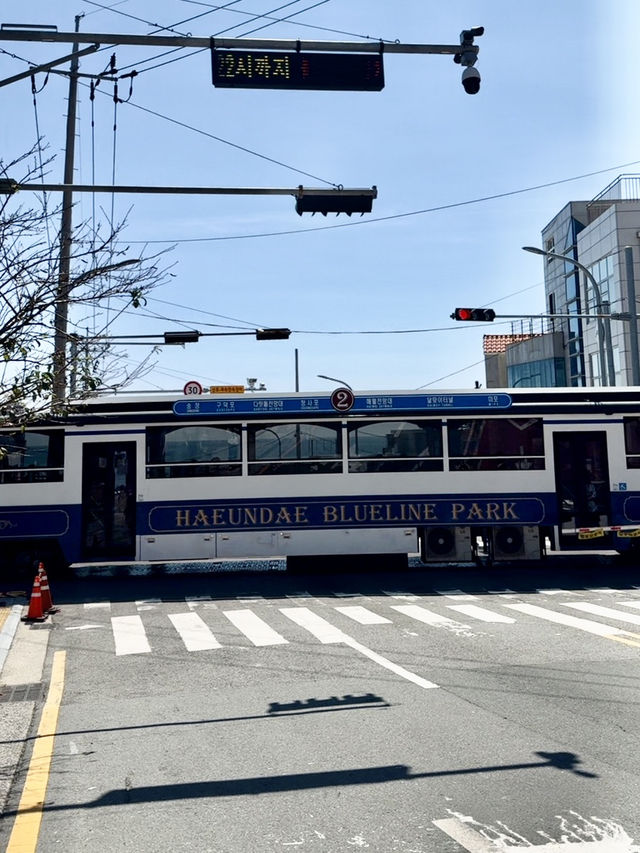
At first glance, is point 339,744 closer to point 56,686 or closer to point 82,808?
point 82,808

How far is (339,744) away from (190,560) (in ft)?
36.1

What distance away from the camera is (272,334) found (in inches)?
944

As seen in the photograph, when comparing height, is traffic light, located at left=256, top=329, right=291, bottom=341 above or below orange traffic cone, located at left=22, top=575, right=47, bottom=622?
above


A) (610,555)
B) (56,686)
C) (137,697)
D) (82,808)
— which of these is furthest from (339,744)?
(610,555)

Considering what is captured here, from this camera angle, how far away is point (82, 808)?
5.38 m

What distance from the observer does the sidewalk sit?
650 centimetres

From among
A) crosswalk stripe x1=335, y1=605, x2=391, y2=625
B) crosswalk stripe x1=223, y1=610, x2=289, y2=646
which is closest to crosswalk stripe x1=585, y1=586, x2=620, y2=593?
crosswalk stripe x1=335, y1=605, x2=391, y2=625

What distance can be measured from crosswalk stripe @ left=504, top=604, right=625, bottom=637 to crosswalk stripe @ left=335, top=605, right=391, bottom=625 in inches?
95.3

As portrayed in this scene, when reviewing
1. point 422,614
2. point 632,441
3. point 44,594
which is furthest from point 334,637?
point 632,441

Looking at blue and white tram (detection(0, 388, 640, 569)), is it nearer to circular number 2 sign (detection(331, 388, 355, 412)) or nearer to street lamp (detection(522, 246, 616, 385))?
circular number 2 sign (detection(331, 388, 355, 412))

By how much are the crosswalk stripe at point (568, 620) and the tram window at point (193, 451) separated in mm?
6939

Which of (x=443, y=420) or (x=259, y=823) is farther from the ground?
(x=443, y=420)

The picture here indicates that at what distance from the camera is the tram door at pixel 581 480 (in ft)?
58.3

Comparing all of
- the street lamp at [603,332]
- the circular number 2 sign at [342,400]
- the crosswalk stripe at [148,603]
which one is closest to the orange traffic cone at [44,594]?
the crosswalk stripe at [148,603]
